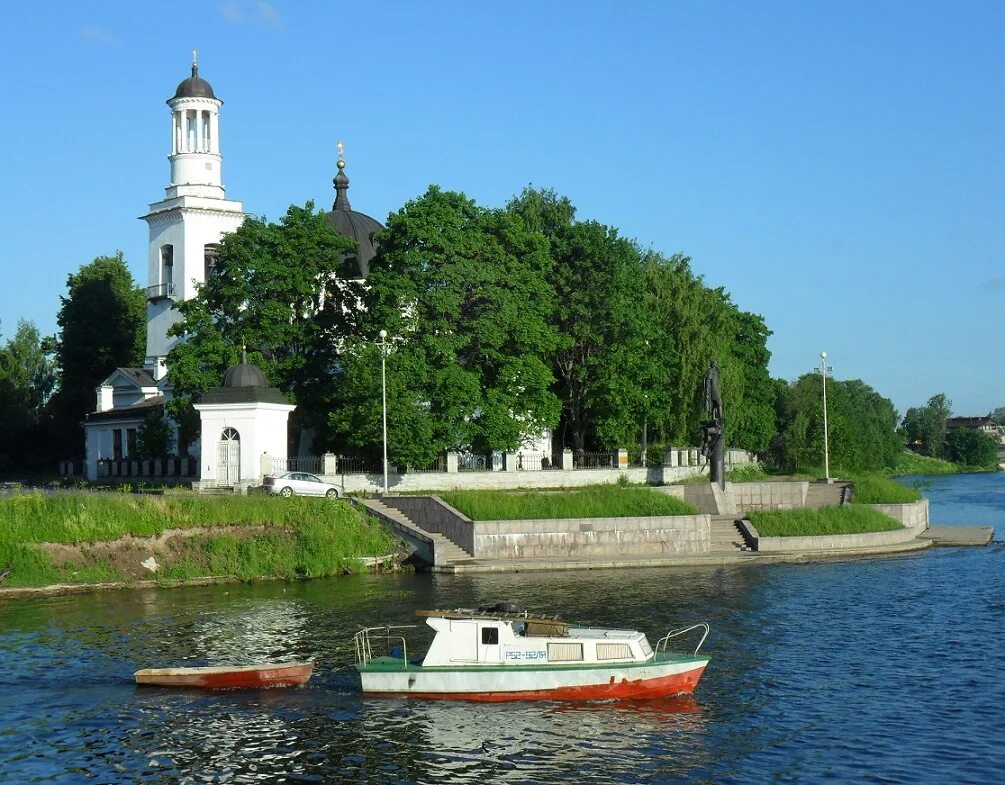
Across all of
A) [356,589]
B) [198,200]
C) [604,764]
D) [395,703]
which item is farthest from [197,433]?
[604,764]

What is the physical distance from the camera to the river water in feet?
74.8

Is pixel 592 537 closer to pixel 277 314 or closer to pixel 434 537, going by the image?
pixel 434 537

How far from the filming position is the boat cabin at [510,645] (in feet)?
90.7

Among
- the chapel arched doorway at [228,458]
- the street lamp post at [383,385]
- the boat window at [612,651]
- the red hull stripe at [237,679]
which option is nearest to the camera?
the boat window at [612,651]

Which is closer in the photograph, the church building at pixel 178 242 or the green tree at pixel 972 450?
the church building at pixel 178 242

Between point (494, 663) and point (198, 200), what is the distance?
5258cm

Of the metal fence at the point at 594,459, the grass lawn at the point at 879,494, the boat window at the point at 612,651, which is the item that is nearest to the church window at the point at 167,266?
the metal fence at the point at 594,459

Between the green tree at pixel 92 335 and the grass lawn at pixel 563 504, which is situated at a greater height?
the green tree at pixel 92 335

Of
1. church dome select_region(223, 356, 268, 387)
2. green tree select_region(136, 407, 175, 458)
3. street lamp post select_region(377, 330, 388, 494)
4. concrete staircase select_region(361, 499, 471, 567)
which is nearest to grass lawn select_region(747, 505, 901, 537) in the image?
concrete staircase select_region(361, 499, 471, 567)

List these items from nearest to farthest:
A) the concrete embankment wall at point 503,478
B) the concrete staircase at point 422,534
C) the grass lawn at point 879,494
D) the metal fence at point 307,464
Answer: the concrete staircase at point 422,534, the concrete embankment wall at point 503,478, the metal fence at point 307,464, the grass lawn at point 879,494

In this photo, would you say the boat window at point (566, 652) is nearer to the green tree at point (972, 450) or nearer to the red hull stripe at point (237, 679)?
the red hull stripe at point (237, 679)

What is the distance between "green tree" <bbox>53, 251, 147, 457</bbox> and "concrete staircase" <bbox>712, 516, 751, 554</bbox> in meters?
53.8

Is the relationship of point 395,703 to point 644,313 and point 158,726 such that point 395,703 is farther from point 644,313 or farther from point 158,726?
point 644,313

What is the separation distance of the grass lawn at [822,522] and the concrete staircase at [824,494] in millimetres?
2428
